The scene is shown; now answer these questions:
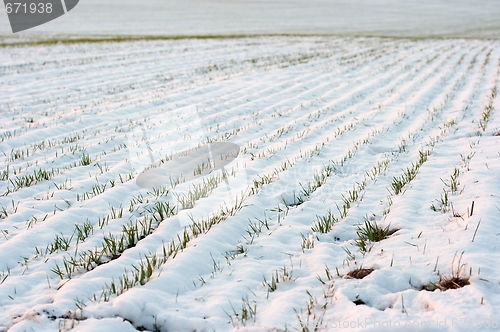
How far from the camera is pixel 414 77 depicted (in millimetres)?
12438

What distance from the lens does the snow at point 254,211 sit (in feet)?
8.82

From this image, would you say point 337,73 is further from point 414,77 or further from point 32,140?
point 32,140

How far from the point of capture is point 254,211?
4223 millimetres

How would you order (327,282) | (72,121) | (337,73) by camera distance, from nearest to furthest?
(327,282) → (72,121) → (337,73)

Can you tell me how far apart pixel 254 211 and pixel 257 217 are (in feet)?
0.37

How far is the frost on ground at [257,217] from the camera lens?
2689 millimetres

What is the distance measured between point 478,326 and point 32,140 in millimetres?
6675

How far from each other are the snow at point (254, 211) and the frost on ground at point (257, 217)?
0.05ft

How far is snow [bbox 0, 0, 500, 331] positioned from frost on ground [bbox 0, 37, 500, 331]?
2cm

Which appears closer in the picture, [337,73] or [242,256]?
[242,256]

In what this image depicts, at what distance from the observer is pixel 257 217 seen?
4125mm

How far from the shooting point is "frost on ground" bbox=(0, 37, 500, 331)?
8.82 feet

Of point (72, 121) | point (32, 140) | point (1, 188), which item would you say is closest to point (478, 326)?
point (1, 188)

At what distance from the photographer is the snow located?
2688 mm
